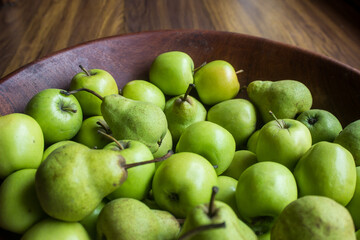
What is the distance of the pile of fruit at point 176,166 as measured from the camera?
0.58 metres

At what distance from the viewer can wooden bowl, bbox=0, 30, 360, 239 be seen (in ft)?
3.16

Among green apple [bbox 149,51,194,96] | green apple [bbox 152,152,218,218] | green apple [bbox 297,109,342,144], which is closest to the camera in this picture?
green apple [bbox 152,152,218,218]

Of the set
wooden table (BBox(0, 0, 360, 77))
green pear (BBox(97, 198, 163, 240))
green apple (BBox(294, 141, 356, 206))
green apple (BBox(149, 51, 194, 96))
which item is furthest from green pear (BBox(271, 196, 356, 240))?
wooden table (BBox(0, 0, 360, 77))

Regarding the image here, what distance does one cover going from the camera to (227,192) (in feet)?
2.53

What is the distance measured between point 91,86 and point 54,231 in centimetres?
45

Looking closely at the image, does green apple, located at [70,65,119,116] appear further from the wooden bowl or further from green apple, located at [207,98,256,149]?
green apple, located at [207,98,256,149]

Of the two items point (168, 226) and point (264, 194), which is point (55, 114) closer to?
point (168, 226)

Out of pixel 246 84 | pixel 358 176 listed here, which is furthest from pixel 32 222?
pixel 246 84

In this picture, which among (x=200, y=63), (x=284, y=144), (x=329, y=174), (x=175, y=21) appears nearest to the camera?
(x=329, y=174)

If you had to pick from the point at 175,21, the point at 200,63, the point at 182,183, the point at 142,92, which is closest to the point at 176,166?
the point at 182,183

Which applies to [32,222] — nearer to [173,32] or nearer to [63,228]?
[63,228]

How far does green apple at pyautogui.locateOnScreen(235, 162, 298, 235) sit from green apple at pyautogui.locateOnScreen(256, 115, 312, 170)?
0.09 metres

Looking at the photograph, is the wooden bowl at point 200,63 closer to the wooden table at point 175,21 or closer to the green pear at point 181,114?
the green pear at point 181,114

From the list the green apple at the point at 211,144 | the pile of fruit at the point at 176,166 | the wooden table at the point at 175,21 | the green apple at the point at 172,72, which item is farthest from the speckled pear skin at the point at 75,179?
the wooden table at the point at 175,21
